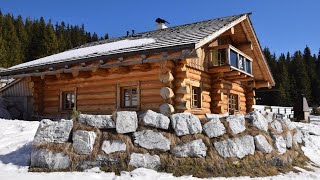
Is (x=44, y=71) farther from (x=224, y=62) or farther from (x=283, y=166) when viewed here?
(x=283, y=166)

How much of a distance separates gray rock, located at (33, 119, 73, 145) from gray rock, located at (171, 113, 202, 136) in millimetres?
2658

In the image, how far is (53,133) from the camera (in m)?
8.37

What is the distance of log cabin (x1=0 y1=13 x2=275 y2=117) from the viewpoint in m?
12.3

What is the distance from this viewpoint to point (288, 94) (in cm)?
6206

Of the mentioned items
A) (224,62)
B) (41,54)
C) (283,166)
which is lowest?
(283,166)

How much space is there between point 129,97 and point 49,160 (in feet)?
20.4

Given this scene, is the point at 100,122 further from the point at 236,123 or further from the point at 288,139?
the point at 288,139

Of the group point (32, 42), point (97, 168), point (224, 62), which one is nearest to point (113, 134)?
point (97, 168)

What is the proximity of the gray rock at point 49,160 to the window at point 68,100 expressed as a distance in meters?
7.92

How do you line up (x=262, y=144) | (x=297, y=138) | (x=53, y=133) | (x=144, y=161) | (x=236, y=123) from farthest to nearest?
(x=297, y=138), (x=262, y=144), (x=236, y=123), (x=53, y=133), (x=144, y=161)

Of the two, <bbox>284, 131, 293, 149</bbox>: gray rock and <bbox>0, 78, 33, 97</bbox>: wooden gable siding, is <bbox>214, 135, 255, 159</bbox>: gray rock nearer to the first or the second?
<bbox>284, 131, 293, 149</bbox>: gray rock

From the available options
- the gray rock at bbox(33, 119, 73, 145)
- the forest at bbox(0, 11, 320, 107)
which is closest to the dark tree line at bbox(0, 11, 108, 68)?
the forest at bbox(0, 11, 320, 107)

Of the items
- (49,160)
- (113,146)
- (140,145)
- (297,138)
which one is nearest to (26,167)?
(49,160)

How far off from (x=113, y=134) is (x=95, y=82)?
6921 mm
